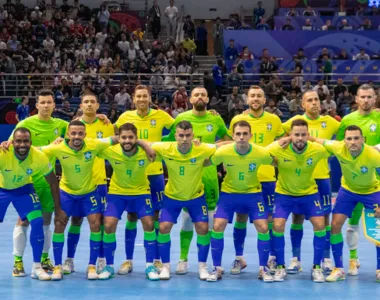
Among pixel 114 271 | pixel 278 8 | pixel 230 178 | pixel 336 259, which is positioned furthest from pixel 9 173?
pixel 278 8

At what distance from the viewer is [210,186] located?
11.4m

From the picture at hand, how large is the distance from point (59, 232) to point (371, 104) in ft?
14.8

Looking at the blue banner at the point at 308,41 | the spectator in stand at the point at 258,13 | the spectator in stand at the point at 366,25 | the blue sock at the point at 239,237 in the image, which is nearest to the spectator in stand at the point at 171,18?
the spectator in stand at the point at 258,13

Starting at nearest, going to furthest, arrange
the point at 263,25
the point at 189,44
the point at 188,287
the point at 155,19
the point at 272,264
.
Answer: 1. the point at 188,287
2. the point at 272,264
3. the point at 189,44
4. the point at 263,25
5. the point at 155,19

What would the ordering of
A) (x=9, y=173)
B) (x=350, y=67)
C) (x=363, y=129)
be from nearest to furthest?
(x=9, y=173)
(x=363, y=129)
(x=350, y=67)

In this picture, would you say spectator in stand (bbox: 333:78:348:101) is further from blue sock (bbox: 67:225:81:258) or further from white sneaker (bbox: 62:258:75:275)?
white sneaker (bbox: 62:258:75:275)

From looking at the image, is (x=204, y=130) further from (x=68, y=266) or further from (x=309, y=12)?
(x=309, y=12)

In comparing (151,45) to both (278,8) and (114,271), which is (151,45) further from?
(114,271)

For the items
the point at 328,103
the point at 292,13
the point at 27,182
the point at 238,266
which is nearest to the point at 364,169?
the point at 238,266

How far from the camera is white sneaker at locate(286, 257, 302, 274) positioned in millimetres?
10992

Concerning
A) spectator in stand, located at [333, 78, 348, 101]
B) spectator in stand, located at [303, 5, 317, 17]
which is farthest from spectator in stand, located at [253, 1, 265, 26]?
spectator in stand, located at [333, 78, 348, 101]

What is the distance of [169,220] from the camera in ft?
34.8

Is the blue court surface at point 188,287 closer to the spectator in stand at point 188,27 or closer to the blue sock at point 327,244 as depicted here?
the blue sock at point 327,244

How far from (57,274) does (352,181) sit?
3.96 metres
